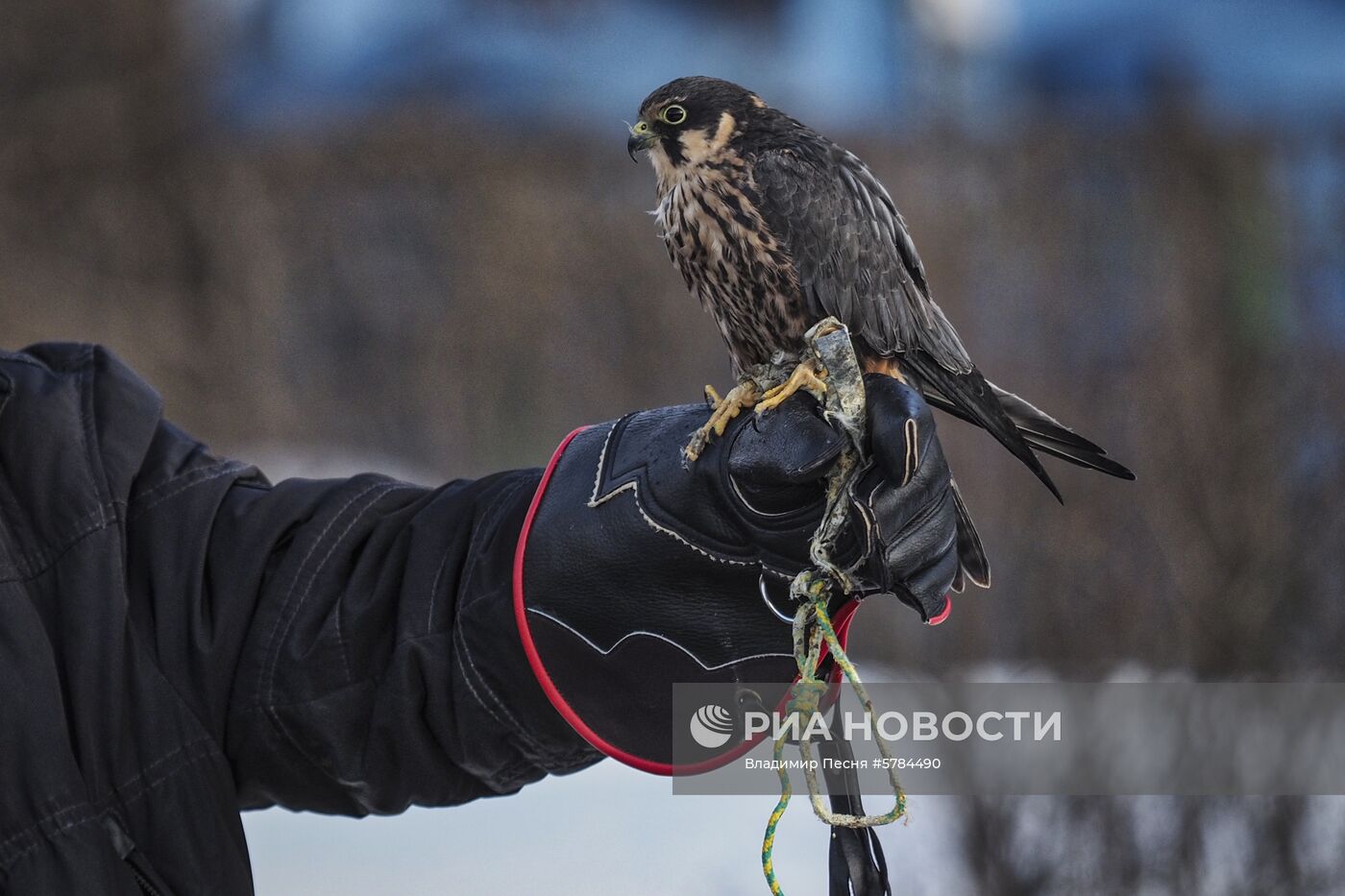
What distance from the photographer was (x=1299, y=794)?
3.47 m

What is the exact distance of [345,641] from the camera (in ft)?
5.72

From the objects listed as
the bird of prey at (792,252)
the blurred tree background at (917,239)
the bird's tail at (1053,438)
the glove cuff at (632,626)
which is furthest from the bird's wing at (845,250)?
the blurred tree background at (917,239)

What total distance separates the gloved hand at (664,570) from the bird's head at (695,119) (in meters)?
0.55

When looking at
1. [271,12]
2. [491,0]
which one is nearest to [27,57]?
[271,12]

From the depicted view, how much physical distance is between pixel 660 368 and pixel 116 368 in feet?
13.7

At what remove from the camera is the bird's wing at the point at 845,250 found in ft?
6.44

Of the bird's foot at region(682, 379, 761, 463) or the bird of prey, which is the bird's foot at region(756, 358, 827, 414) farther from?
the bird of prey

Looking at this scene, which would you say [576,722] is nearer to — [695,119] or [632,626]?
[632,626]

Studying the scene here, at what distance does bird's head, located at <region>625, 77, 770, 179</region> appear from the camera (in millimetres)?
2084

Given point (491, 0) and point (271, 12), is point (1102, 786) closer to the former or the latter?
point (491, 0)

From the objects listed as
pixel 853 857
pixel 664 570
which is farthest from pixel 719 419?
pixel 853 857

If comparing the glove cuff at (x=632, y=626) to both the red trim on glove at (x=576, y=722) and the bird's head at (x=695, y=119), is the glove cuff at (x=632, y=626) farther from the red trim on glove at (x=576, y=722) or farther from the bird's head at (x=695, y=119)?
the bird's head at (x=695, y=119)

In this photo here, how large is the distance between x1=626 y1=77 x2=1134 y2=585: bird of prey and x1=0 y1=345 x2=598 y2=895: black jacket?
0.46 m

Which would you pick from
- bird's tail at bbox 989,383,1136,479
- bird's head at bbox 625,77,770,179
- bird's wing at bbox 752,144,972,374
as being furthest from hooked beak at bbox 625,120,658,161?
bird's tail at bbox 989,383,1136,479
